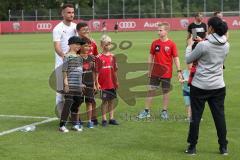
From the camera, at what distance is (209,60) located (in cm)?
721

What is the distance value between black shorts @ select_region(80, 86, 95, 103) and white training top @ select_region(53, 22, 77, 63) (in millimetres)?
723

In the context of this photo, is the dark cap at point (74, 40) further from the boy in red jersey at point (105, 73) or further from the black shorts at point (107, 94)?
the black shorts at point (107, 94)

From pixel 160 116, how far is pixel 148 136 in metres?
1.77

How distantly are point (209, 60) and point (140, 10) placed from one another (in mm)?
60331

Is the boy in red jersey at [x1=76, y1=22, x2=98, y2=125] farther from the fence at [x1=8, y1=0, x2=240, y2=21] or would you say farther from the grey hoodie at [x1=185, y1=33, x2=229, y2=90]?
the fence at [x1=8, y1=0, x2=240, y2=21]

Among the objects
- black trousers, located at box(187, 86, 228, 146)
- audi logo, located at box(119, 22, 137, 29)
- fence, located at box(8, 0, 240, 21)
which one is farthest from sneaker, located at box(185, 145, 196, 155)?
fence, located at box(8, 0, 240, 21)

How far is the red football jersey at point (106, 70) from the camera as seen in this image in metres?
9.40

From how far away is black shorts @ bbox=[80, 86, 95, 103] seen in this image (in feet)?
30.2

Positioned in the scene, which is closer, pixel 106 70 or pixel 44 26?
pixel 106 70

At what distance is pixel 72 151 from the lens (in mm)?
7652

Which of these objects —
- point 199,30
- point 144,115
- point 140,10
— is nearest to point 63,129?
point 144,115

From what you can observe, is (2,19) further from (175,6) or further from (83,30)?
(83,30)

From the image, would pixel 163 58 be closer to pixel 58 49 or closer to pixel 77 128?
pixel 58 49

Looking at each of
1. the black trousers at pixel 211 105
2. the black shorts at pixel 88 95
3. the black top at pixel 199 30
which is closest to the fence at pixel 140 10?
the black top at pixel 199 30
